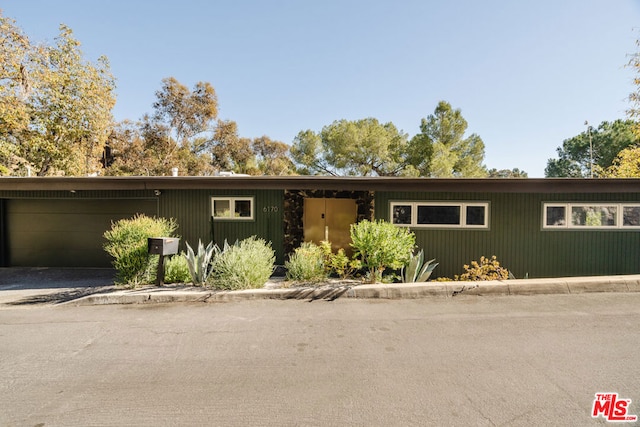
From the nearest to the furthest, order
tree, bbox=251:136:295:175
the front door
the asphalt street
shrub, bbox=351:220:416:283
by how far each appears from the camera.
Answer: the asphalt street, shrub, bbox=351:220:416:283, the front door, tree, bbox=251:136:295:175

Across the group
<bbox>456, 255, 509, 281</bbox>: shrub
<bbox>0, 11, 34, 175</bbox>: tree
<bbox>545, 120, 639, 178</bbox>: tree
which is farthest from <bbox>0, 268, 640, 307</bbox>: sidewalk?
<bbox>545, 120, 639, 178</bbox>: tree

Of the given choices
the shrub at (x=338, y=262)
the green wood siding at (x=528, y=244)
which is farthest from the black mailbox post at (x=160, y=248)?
the green wood siding at (x=528, y=244)

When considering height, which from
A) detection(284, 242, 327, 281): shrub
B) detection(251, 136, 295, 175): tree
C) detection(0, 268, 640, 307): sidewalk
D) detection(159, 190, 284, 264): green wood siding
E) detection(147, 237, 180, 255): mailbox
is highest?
detection(251, 136, 295, 175): tree

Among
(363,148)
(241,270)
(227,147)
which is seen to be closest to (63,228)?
(241,270)

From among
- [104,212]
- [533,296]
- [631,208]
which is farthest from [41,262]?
[631,208]

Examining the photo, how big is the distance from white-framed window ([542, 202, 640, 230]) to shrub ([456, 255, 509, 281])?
1679 millimetres

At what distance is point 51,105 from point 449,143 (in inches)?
901

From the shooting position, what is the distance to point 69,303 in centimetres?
512

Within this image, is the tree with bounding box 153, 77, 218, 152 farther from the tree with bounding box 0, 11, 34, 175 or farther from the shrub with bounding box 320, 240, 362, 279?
the shrub with bounding box 320, 240, 362, 279

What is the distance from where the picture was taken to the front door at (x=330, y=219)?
8305mm

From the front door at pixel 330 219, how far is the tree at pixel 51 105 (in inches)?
560

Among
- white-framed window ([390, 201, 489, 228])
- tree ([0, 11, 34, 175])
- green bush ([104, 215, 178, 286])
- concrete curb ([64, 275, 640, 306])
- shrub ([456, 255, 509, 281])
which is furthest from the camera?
tree ([0, 11, 34, 175])

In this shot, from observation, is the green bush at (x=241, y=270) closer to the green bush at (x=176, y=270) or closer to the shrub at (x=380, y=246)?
the green bush at (x=176, y=270)

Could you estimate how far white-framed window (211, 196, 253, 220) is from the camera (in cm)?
809
